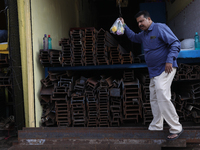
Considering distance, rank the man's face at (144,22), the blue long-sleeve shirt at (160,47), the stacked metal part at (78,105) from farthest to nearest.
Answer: the stacked metal part at (78,105) < the man's face at (144,22) < the blue long-sleeve shirt at (160,47)

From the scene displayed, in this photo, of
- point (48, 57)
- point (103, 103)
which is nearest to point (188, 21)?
point (103, 103)

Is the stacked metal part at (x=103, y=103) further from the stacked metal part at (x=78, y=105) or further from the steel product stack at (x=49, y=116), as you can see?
the steel product stack at (x=49, y=116)

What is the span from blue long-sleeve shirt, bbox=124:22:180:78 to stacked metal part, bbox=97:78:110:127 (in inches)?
59.7

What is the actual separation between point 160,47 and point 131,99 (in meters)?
1.89

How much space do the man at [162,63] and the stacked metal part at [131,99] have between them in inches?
39.9

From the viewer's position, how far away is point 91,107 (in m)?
4.71

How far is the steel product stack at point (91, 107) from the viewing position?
4.67m

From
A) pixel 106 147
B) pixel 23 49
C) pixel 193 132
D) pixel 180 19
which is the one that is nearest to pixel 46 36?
pixel 23 49

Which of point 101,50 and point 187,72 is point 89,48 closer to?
point 101,50

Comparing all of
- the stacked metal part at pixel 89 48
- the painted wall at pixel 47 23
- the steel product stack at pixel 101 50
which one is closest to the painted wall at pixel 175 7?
the steel product stack at pixel 101 50

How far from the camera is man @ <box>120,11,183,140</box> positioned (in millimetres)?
3133

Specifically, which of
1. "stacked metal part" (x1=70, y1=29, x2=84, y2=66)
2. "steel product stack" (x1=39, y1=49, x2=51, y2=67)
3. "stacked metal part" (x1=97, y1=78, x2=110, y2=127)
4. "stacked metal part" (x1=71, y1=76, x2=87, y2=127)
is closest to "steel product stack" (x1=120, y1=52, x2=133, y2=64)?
"stacked metal part" (x1=97, y1=78, x2=110, y2=127)

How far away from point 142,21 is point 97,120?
2.58 metres

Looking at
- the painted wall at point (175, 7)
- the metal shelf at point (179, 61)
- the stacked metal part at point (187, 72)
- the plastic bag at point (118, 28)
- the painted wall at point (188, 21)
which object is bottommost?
the stacked metal part at point (187, 72)
